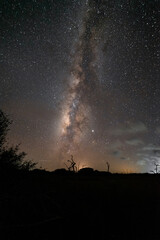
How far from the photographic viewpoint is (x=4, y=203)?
834 centimetres

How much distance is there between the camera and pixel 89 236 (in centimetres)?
743

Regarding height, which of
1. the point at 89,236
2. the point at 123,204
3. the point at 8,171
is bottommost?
the point at 89,236

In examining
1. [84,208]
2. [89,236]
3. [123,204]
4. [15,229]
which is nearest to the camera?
[15,229]

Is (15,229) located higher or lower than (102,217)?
lower

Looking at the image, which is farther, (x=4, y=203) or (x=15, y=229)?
(x=4, y=203)

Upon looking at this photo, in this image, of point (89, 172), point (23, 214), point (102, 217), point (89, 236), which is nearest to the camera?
point (89, 236)

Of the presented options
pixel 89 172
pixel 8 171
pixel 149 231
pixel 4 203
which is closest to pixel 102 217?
pixel 149 231

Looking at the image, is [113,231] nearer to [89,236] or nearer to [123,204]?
[89,236]

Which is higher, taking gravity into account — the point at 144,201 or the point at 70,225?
the point at 144,201

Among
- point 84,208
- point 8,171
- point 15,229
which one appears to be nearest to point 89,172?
point 8,171

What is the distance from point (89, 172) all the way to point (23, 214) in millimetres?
55879

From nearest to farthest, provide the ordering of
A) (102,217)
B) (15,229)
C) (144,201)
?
(15,229) < (102,217) < (144,201)

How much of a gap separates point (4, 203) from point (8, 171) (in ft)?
29.2

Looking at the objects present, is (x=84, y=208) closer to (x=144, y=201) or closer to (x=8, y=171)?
(x=144, y=201)
